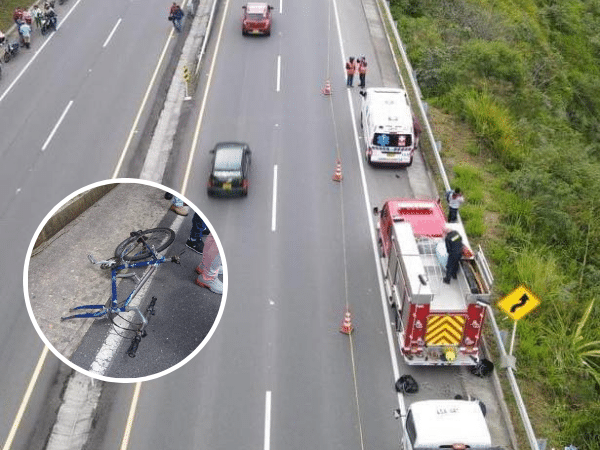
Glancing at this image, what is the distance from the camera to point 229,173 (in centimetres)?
2856

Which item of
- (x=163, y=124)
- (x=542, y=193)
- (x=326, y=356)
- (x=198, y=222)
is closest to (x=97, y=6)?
(x=163, y=124)

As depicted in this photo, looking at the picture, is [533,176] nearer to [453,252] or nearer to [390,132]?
[390,132]

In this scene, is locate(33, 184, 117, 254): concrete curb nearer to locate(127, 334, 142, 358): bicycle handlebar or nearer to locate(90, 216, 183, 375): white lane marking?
locate(90, 216, 183, 375): white lane marking

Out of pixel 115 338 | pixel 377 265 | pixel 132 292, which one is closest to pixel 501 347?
pixel 377 265

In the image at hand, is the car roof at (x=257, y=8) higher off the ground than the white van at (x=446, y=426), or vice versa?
the car roof at (x=257, y=8)

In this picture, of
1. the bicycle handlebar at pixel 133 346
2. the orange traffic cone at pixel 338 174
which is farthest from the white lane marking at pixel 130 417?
the bicycle handlebar at pixel 133 346

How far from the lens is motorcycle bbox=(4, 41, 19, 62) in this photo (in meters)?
41.6

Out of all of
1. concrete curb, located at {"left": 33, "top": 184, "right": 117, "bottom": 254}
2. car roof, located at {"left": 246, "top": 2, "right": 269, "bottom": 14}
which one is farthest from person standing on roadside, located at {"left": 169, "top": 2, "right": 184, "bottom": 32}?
concrete curb, located at {"left": 33, "top": 184, "right": 117, "bottom": 254}

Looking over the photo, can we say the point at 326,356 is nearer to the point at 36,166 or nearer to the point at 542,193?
the point at 542,193

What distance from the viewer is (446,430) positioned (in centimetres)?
1706

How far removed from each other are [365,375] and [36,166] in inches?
680

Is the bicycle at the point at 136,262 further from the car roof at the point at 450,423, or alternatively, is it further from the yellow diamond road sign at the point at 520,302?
the yellow diamond road sign at the point at 520,302

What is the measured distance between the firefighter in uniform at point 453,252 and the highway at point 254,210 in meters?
2.67

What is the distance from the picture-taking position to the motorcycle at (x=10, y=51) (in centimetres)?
4156
